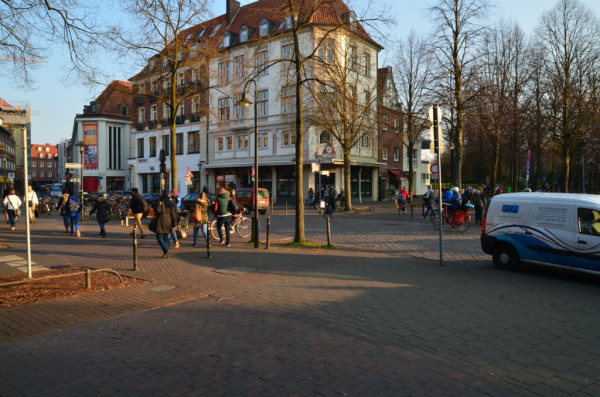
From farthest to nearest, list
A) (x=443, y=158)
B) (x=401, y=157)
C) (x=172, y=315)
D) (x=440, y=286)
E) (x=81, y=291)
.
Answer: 1. (x=443, y=158)
2. (x=401, y=157)
3. (x=440, y=286)
4. (x=81, y=291)
5. (x=172, y=315)

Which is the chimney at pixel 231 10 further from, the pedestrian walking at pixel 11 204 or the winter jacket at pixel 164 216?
the winter jacket at pixel 164 216

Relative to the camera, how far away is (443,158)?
73938 millimetres

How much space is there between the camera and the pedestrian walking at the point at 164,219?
11.0m

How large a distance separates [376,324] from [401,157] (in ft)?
152

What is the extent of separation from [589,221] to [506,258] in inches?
76.1

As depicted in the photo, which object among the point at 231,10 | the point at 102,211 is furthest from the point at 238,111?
the point at 102,211

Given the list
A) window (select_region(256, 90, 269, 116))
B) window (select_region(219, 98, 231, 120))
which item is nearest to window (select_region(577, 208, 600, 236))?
window (select_region(256, 90, 269, 116))

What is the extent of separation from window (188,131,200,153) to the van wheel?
41615 mm

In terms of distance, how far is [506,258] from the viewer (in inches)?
387

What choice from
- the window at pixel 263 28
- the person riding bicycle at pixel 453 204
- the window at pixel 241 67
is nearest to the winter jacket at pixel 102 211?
the window at pixel 241 67

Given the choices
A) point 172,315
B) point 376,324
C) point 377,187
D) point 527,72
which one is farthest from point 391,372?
point 377,187

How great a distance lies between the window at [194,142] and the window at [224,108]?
4.79m

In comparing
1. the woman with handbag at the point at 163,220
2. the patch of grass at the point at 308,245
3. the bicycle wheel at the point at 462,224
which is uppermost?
the woman with handbag at the point at 163,220

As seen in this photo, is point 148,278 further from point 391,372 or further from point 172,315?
point 391,372
